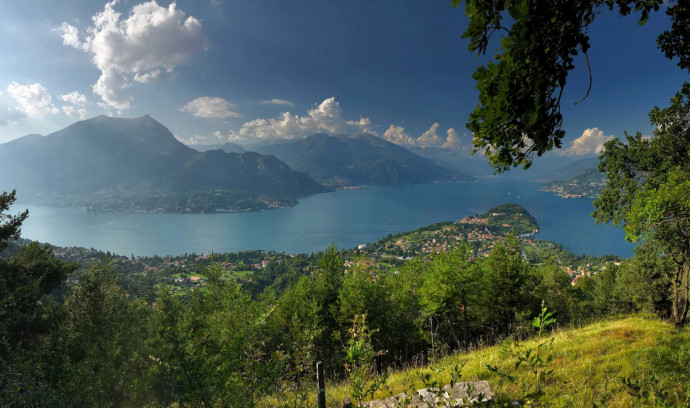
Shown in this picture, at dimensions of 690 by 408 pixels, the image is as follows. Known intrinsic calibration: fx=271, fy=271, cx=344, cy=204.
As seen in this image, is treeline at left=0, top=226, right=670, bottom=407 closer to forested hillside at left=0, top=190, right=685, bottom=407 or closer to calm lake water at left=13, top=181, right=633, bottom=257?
forested hillside at left=0, top=190, right=685, bottom=407

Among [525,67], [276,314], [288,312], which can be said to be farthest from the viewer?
[276,314]

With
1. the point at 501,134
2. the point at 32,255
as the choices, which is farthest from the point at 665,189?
the point at 32,255

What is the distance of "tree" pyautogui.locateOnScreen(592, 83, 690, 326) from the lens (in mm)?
7723

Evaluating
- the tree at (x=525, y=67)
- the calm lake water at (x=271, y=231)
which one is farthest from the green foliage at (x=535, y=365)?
the calm lake water at (x=271, y=231)

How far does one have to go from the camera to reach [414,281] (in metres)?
20.1

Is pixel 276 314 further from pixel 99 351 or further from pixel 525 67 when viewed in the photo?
pixel 525 67

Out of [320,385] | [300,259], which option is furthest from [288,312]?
[300,259]

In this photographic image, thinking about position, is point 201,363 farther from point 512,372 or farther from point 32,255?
point 32,255

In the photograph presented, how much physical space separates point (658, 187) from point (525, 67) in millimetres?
11866

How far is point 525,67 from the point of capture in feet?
8.21

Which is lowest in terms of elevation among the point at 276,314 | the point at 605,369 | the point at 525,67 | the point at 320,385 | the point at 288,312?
the point at 276,314

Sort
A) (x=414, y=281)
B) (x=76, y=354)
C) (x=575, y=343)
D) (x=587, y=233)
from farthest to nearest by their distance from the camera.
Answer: (x=587, y=233) → (x=414, y=281) → (x=76, y=354) → (x=575, y=343)

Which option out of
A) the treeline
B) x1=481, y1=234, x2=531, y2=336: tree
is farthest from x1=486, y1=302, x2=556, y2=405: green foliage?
x1=481, y1=234, x2=531, y2=336: tree

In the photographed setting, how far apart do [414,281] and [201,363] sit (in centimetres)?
1786
